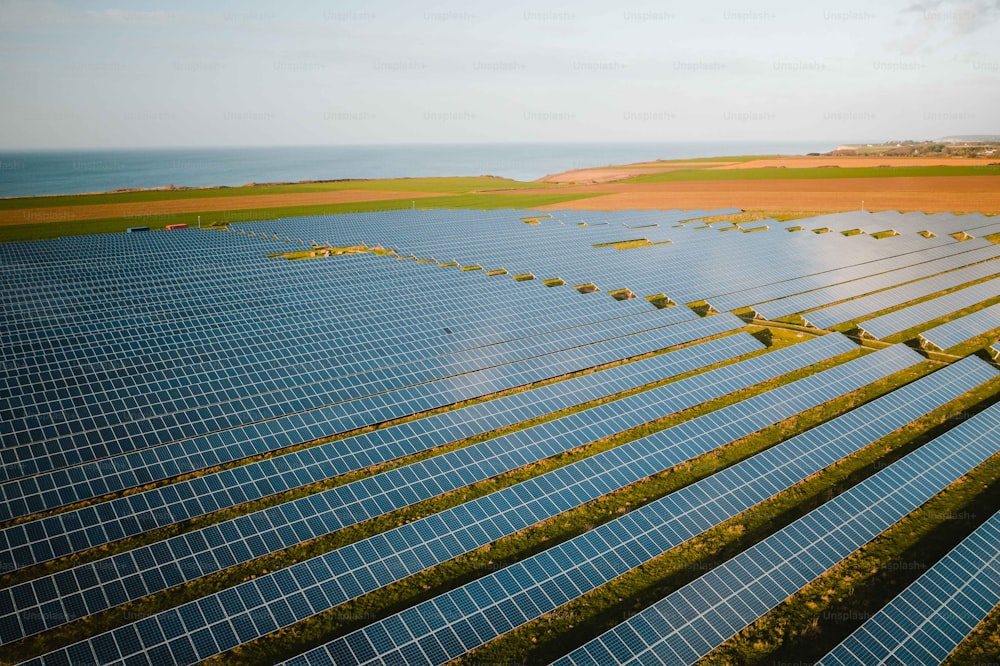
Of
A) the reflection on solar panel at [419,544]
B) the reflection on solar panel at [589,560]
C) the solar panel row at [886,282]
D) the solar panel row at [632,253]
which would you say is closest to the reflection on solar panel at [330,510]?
the reflection on solar panel at [419,544]

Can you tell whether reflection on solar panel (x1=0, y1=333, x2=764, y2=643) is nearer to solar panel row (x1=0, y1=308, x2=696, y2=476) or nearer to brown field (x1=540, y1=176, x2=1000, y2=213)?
solar panel row (x1=0, y1=308, x2=696, y2=476)

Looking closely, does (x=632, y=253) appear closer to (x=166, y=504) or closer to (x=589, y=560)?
(x=589, y=560)

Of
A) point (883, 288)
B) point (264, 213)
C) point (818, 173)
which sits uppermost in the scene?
point (818, 173)

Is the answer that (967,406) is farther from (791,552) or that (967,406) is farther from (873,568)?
(791,552)

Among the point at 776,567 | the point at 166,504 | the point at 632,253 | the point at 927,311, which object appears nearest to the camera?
the point at 776,567

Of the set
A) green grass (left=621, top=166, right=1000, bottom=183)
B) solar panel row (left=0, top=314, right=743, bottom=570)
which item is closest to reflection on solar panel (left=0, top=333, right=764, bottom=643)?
solar panel row (left=0, top=314, right=743, bottom=570)

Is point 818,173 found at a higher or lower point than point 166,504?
higher

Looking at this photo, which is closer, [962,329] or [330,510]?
[330,510]

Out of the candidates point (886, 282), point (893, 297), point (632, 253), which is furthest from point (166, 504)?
point (886, 282)
